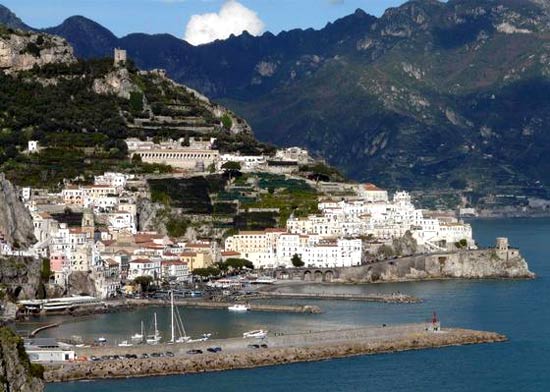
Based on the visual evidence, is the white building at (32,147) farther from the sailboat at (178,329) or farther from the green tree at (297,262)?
the sailboat at (178,329)

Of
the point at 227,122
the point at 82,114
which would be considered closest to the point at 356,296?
the point at 82,114

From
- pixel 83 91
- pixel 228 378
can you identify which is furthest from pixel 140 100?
pixel 228 378

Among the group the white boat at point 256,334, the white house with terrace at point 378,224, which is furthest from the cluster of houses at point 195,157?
the white boat at point 256,334

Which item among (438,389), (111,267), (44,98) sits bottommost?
(438,389)

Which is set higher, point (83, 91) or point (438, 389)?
point (83, 91)

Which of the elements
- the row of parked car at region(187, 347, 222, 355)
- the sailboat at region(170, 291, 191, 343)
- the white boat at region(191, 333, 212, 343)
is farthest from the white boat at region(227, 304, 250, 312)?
→ the row of parked car at region(187, 347, 222, 355)

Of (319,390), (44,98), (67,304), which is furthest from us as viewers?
(44,98)

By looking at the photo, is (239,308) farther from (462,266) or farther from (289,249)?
(462,266)

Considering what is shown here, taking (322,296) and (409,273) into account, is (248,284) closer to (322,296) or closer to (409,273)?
(322,296)
